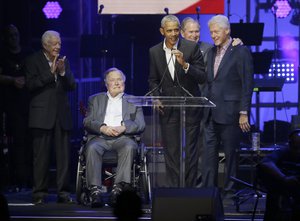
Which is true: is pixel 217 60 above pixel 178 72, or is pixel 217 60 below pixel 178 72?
above

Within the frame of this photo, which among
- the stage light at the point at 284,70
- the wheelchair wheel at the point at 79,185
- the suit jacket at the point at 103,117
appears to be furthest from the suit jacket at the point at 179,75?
the stage light at the point at 284,70

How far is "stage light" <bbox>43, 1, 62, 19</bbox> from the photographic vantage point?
11.5 m

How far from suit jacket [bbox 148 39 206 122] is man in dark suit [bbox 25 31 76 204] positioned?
883 millimetres

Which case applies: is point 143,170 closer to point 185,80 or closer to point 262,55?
point 185,80

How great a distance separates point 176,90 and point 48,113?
1299 mm

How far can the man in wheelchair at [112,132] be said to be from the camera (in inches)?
329

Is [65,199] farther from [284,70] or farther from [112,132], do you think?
[284,70]

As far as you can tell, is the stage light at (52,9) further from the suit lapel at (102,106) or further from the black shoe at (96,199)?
the black shoe at (96,199)

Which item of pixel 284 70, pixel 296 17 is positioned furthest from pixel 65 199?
pixel 296 17

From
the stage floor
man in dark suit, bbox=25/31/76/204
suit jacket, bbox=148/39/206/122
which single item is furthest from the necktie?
man in dark suit, bbox=25/31/76/204

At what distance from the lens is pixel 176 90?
26.6ft

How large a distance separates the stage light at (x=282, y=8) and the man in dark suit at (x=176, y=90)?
348 cm

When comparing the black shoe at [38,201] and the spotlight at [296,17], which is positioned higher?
the spotlight at [296,17]

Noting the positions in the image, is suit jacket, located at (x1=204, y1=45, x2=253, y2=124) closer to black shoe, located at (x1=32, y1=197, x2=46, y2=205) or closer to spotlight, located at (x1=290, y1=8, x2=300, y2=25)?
black shoe, located at (x1=32, y1=197, x2=46, y2=205)
